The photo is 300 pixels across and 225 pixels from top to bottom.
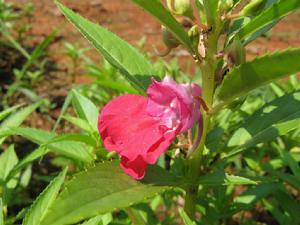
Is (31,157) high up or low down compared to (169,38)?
down

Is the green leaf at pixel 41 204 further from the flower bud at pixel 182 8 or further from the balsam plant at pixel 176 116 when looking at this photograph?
the flower bud at pixel 182 8

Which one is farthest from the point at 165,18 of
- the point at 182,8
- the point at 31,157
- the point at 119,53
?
the point at 31,157

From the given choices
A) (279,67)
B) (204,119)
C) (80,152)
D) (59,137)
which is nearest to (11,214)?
(80,152)

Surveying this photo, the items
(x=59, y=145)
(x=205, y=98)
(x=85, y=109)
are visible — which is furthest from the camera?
(x=85, y=109)

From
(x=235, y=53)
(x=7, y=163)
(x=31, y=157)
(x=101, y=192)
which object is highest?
(x=235, y=53)

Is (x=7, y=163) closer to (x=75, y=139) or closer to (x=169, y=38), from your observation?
(x=75, y=139)

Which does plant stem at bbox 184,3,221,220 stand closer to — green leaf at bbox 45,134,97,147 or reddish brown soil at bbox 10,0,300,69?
green leaf at bbox 45,134,97,147
